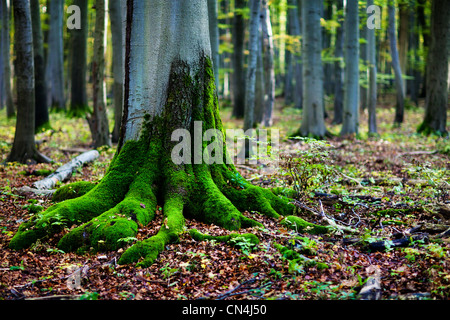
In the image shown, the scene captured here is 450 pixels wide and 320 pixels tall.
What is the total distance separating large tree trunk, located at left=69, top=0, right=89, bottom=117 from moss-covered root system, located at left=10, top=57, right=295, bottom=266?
50.0 ft

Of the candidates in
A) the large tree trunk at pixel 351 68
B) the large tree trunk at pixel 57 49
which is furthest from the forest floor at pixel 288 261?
the large tree trunk at pixel 57 49

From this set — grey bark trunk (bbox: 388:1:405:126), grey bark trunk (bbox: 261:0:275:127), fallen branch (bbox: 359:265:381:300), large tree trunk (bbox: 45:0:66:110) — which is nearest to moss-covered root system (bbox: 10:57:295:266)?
fallen branch (bbox: 359:265:381:300)

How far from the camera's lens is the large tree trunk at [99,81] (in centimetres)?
1084

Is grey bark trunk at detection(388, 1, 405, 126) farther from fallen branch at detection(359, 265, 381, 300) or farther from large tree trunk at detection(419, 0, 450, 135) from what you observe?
fallen branch at detection(359, 265, 381, 300)

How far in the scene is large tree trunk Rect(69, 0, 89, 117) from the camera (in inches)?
741

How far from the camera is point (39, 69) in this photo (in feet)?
45.4

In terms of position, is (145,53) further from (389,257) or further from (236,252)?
(389,257)

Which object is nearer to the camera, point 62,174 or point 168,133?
point 168,133

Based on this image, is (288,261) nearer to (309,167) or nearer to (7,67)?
(309,167)

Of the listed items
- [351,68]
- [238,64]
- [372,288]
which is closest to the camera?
[372,288]

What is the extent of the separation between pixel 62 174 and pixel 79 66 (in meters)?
13.1

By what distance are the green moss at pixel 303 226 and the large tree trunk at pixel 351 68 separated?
35.0ft

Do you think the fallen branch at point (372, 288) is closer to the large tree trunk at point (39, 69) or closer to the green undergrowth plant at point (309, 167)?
the green undergrowth plant at point (309, 167)

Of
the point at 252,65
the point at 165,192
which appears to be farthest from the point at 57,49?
the point at 165,192
